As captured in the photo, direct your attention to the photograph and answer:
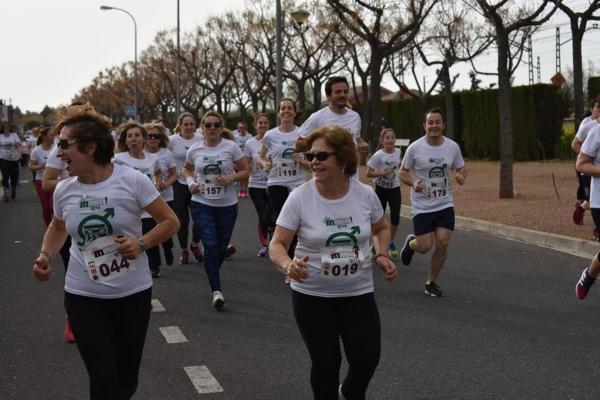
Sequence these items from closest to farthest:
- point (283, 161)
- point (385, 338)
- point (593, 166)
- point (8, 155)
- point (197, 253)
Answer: point (385, 338), point (593, 166), point (283, 161), point (197, 253), point (8, 155)

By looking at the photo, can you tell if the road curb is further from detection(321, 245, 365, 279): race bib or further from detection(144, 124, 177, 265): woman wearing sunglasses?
detection(321, 245, 365, 279): race bib

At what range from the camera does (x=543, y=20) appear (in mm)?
18750

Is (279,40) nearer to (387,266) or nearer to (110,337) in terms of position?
(387,266)

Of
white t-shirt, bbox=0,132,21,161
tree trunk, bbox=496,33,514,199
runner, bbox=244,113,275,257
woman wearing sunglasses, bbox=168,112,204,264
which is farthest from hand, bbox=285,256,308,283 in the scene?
white t-shirt, bbox=0,132,21,161

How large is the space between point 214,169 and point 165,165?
66.3 inches

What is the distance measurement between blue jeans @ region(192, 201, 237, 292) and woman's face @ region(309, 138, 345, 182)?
3884mm

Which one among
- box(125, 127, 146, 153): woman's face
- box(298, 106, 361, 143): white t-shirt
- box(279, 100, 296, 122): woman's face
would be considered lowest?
box(125, 127, 146, 153): woman's face

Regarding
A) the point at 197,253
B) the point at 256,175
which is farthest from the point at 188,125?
the point at 197,253

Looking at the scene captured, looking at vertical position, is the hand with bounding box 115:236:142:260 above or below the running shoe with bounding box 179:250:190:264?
above

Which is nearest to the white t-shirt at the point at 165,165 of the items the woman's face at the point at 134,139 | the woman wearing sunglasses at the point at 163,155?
the woman wearing sunglasses at the point at 163,155

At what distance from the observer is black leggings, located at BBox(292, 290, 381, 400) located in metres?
4.21

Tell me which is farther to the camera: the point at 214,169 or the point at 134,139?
the point at 134,139

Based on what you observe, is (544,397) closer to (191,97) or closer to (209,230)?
(209,230)

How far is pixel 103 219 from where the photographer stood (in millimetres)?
4152
